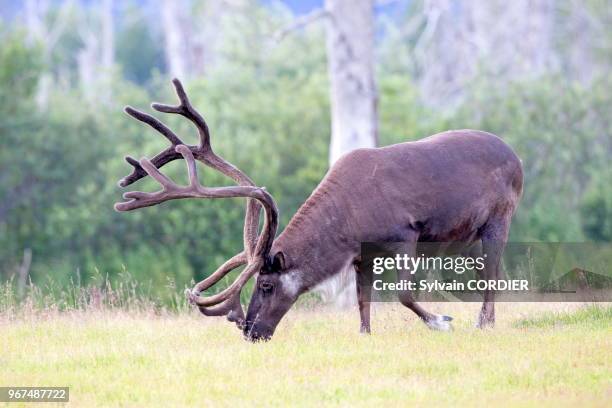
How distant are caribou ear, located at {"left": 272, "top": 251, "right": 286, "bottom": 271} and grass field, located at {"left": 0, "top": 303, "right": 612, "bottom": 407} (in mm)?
715

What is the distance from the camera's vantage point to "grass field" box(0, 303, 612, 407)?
8.71 meters

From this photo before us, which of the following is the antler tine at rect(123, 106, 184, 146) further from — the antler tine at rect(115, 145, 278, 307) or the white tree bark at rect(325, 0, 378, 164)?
the white tree bark at rect(325, 0, 378, 164)

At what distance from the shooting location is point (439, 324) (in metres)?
11.4

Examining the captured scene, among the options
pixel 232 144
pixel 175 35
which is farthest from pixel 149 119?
pixel 175 35

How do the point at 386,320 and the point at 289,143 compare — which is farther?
→ the point at 289,143

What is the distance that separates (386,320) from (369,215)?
160 cm

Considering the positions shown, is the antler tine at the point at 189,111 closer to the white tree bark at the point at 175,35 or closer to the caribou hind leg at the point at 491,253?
the caribou hind leg at the point at 491,253

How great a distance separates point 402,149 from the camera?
1172 centimetres

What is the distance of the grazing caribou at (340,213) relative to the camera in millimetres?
11008

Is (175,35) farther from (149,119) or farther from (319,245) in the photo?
(319,245)

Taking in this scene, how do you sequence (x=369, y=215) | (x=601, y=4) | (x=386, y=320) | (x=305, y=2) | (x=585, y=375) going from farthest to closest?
(x=305, y=2) < (x=601, y=4) < (x=386, y=320) < (x=369, y=215) < (x=585, y=375)

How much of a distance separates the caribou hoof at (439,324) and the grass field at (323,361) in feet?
0.46

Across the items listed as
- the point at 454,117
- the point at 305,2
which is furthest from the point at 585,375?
the point at 305,2

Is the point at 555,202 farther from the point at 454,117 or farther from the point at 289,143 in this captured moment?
the point at 289,143
